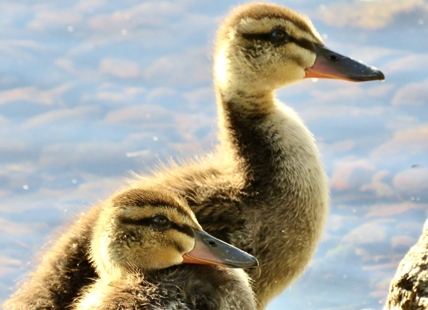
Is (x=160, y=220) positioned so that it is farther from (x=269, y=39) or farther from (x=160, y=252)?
(x=269, y=39)

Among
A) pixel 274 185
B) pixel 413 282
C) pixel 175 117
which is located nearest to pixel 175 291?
pixel 413 282

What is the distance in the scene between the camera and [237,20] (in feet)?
23.3

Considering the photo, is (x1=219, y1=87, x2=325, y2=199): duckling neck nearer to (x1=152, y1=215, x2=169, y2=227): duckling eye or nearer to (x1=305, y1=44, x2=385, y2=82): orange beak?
(x1=305, y1=44, x2=385, y2=82): orange beak

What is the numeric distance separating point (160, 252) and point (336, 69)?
195 centimetres

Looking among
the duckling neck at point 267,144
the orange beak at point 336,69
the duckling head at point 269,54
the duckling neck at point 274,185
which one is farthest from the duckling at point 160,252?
the orange beak at point 336,69

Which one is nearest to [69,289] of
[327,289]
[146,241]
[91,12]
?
[146,241]

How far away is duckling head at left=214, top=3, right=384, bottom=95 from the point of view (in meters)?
7.06

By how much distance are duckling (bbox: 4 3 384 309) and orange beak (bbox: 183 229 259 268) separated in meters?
0.52

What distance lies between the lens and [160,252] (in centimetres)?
577

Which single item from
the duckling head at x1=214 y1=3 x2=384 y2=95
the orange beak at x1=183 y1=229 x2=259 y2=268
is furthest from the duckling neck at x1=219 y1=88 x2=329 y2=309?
the orange beak at x1=183 y1=229 x2=259 y2=268

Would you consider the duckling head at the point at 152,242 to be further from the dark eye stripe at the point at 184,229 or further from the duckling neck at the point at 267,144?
the duckling neck at the point at 267,144

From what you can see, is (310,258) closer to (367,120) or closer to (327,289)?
(327,289)

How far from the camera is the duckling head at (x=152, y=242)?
577 cm

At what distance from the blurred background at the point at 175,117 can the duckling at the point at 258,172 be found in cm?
81
